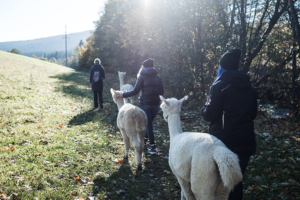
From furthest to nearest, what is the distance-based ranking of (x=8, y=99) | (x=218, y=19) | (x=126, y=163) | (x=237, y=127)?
(x=218, y=19), (x=8, y=99), (x=126, y=163), (x=237, y=127)

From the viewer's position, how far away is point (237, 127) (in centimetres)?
271

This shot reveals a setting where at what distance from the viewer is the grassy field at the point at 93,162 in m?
4.20

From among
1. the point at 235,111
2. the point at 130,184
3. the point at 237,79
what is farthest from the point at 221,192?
the point at 130,184

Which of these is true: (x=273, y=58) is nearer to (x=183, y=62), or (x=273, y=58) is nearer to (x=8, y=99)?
(x=183, y=62)

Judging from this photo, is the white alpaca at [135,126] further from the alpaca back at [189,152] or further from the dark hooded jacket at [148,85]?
the alpaca back at [189,152]

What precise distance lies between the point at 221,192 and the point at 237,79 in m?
1.54

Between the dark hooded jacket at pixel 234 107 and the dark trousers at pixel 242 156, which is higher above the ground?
the dark hooded jacket at pixel 234 107

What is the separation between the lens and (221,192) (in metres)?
2.59

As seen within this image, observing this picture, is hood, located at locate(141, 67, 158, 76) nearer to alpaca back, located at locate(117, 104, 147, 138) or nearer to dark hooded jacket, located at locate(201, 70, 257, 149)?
alpaca back, located at locate(117, 104, 147, 138)

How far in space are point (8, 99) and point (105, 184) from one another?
8.70 meters

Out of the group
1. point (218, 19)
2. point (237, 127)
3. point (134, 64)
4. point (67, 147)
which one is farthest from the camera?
point (134, 64)

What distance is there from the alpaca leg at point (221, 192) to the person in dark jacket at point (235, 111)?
281 millimetres

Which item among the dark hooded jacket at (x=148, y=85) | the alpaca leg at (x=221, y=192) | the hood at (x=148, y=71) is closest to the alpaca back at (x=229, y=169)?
the alpaca leg at (x=221, y=192)

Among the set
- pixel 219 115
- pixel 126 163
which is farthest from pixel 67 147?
pixel 219 115
